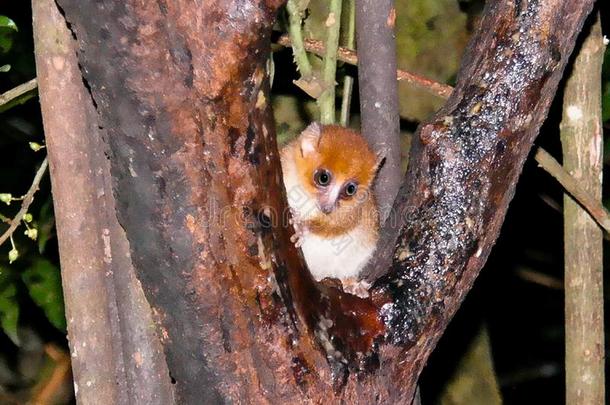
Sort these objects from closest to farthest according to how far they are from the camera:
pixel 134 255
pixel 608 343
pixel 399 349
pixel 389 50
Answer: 1. pixel 134 255
2. pixel 399 349
3. pixel 389 50
4. pixel 608 343

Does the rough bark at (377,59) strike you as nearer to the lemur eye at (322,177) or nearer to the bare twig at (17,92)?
the lemur eye at (322,177)

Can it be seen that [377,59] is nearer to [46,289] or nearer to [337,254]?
[337,254]

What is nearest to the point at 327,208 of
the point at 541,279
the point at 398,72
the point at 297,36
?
the point at 398,72

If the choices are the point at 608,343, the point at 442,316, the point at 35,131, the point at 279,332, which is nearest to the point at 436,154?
the point at 442,316

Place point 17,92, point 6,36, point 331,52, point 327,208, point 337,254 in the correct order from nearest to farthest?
point 17,92, point 6,36, point 331,52, point 337,254, point 327,208

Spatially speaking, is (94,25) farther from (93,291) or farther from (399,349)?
(399,349)

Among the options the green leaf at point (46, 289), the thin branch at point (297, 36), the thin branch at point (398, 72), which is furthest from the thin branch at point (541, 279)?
the green leaf at point (46, 289)
